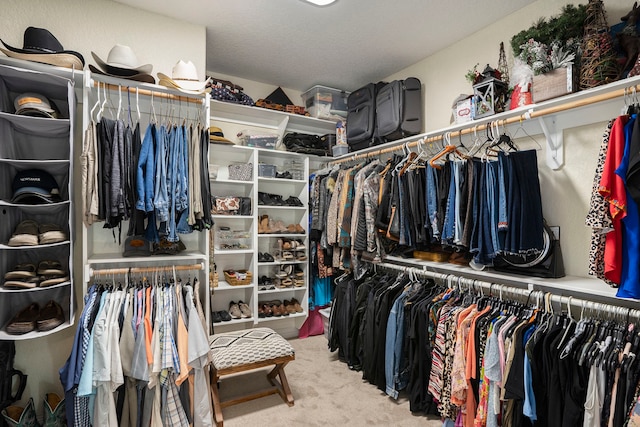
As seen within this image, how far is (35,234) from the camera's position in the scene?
1.88 metres

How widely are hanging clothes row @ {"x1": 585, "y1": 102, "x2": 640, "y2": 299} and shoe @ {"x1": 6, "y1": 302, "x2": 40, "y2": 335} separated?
2.88m

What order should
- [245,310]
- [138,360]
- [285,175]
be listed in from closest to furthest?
1. [138,360]
2. [245,310]
3. [285,175]

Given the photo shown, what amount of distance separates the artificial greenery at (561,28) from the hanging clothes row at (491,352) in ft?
4.94

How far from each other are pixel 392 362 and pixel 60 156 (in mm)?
2601

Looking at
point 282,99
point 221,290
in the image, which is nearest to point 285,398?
point 221,290

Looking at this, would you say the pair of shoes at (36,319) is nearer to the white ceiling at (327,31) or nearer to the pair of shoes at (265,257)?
the pair of shoes at (265,257)

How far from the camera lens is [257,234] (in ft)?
10.8

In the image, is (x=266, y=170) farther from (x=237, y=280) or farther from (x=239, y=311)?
(x=239, y=311)

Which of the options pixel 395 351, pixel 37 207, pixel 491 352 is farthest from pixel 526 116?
pixel 37 207

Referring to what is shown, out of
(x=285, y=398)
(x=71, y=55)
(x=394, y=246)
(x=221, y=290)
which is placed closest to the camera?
(x=71, y=55)

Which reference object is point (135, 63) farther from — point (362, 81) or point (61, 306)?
point (362, 81)

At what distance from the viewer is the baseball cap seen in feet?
6.11

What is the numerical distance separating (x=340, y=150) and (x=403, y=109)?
2.75 feet

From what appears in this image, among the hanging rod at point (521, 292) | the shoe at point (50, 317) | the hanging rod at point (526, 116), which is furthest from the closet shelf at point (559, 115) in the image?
the shoe at point (50, 317)
